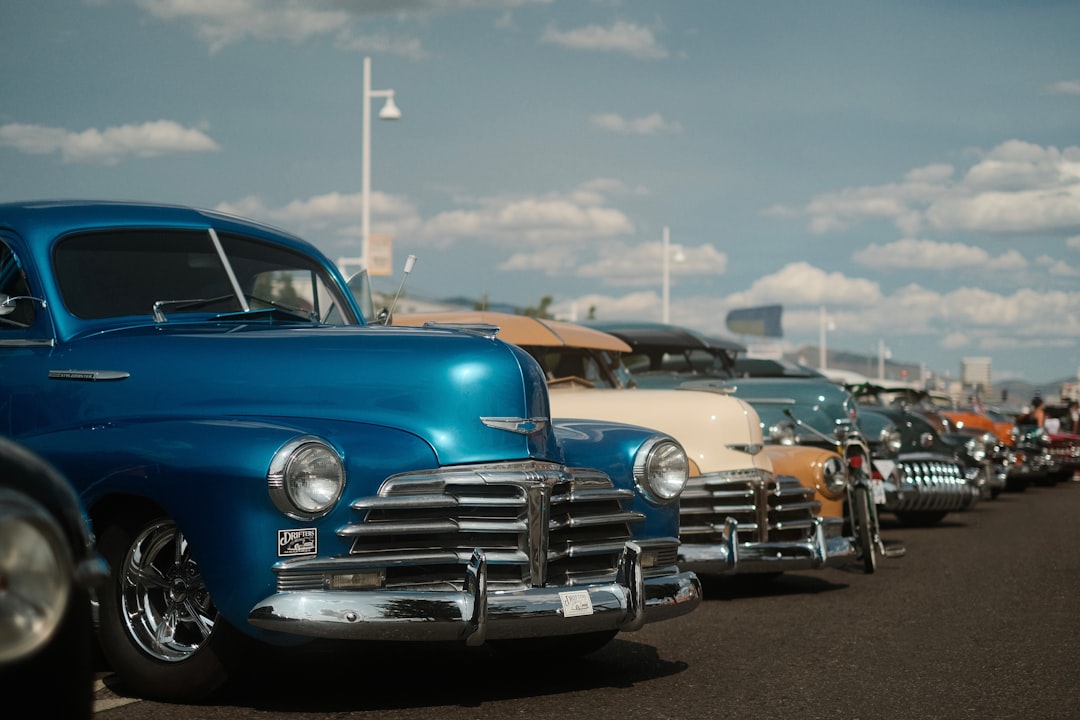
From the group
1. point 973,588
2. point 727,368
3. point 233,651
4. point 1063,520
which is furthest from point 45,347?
point 1063,520

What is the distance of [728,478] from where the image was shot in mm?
9094

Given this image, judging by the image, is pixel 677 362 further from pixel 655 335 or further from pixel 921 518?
pixel 921 518

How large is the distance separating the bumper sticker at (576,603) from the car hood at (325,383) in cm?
57

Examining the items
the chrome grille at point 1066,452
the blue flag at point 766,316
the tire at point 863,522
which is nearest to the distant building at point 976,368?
the blue flag at point 766,316

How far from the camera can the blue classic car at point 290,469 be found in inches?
198

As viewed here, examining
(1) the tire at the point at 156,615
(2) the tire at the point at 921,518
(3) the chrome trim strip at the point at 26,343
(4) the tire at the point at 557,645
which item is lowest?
(2) the tire at the point at 921,518

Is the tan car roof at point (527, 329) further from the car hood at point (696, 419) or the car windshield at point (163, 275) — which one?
the car windshield at point (163, 275)

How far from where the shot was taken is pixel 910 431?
57.6 feet

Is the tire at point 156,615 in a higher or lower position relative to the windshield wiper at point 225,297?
lower

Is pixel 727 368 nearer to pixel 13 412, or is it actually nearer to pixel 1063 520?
pixel 1063 520

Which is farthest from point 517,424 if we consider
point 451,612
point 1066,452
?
point 1066,452

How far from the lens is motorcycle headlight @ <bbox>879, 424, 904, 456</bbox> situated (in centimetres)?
1585

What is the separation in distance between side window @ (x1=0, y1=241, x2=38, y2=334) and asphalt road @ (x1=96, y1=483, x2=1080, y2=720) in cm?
162

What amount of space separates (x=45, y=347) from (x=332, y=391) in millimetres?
1362
